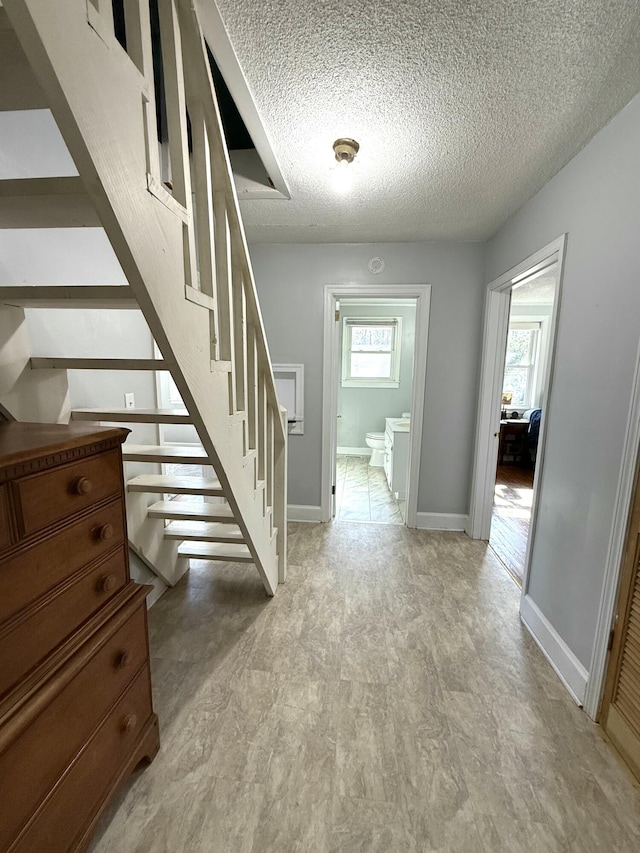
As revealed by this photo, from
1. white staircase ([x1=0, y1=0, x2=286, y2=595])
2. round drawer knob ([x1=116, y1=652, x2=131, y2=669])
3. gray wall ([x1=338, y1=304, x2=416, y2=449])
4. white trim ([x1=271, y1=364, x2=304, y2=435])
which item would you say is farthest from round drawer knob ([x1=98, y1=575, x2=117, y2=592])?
gray wall ([x1=338, y1=304, x2=416, y2=449])

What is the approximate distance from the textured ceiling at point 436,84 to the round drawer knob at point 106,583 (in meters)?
1.70

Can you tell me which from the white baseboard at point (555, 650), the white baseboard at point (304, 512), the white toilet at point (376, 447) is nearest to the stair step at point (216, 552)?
the white baseboard at point (304, 512)

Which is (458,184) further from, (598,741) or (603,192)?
(598,741)

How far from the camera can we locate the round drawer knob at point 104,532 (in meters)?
0.97

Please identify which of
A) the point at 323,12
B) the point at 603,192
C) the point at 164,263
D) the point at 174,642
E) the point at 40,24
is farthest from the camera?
the point at 174,642

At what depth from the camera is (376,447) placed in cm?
512

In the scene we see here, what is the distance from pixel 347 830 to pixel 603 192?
2.46 m

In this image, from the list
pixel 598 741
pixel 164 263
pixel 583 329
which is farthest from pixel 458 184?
pixel 598 741

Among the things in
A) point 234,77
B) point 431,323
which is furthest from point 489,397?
point 234,77

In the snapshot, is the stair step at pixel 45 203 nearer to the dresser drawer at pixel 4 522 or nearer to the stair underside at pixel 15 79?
the stair underside at pixel 15 79

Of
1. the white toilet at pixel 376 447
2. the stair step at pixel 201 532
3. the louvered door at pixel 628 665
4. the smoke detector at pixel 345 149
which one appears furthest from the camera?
the white toilet at pixel 376 447

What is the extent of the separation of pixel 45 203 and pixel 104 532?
81cm

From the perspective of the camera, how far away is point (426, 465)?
3.04 m

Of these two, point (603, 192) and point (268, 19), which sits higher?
point (268, 19)
